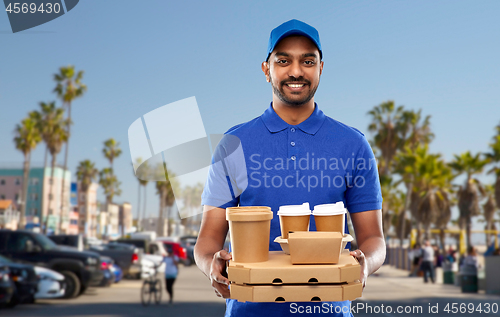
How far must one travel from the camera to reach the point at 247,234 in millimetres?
1975

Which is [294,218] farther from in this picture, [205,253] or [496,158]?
[496,158]

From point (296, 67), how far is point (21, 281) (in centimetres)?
1463

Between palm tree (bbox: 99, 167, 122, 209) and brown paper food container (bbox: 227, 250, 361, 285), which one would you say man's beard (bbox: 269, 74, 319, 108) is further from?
palm tree (bbox: 99, 167, 122, 209)

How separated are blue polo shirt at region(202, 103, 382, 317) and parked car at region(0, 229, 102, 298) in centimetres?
1440

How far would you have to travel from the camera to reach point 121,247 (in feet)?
79.5

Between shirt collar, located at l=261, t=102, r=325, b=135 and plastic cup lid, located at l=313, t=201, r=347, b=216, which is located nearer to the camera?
plastic cup lid, located at l=313, t=201, r=347, b=216

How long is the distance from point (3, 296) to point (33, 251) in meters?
2.23

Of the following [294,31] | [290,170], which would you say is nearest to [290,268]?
[290,170]

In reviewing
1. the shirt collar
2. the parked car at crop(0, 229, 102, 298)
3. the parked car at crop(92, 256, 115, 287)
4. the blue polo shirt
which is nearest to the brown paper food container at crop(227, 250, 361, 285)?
the blue polo shirt

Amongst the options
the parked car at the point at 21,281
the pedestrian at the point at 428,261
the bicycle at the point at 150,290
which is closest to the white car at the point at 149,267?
the bicycle at the point at 150,290

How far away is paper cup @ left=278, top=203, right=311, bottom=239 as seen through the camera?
7.01 feet

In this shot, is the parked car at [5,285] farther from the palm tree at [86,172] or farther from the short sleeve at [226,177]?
the palm tree at [86,172]

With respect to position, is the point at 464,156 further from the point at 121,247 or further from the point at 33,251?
the point at 33,251

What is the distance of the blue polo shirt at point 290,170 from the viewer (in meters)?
2.38
